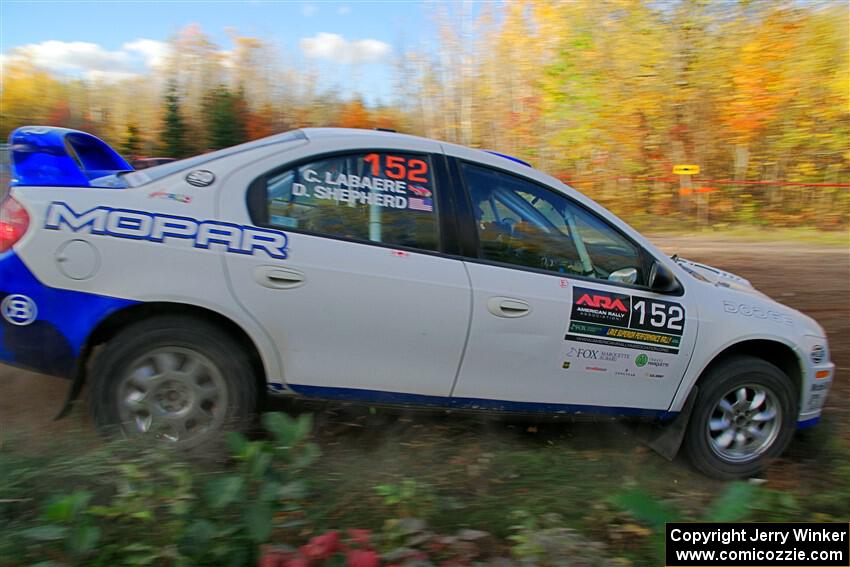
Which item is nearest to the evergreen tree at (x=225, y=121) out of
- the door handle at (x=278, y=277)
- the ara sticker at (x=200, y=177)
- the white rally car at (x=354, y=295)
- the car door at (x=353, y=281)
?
the white rally car at (x=354, y=295)

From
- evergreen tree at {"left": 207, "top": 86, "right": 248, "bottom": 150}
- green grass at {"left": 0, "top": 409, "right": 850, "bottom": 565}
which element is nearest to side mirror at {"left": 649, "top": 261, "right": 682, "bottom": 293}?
green grass at {"left": 0, "top": 409, "right": 850, "bottom": 565}

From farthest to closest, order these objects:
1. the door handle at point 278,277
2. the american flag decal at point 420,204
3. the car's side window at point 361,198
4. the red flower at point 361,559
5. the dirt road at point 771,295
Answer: the dirt road at point 771,295, the american flag decal at point 420,204, the car's side window at point 361,198, the door handle at point 278,277, the red flower at point 361,559

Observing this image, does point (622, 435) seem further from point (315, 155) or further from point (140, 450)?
point (140, 450)

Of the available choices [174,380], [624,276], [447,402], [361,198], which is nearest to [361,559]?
[447,402]

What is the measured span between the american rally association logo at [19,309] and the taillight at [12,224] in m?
0.25

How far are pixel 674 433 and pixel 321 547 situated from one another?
243 centimetres

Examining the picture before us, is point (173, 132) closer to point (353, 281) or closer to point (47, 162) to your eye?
point (47, 162)

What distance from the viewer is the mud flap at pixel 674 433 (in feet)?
13.3

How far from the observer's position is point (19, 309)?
10.8 ft

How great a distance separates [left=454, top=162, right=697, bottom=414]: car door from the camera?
3650 mm

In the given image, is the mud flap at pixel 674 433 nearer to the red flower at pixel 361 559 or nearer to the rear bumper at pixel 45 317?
the red flower at pixel 361 559

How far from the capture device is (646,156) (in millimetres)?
16219

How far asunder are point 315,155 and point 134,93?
50.5ft

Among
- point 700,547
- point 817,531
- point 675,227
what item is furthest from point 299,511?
point 675,227
